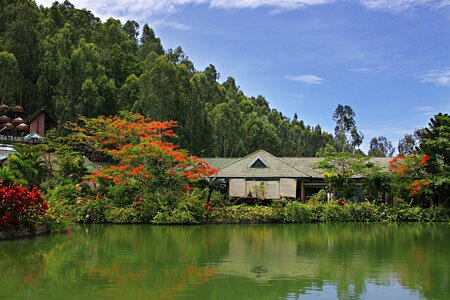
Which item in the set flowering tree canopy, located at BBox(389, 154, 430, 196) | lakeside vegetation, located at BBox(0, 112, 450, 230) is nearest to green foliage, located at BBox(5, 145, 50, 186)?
lakeside vegetation, located at BBox(0, 112, 450, 230)

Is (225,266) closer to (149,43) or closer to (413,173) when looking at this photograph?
(413,173)

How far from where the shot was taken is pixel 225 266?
9.46 meters

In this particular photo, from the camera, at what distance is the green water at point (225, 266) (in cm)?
717

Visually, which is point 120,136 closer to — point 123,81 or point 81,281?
point 81,281

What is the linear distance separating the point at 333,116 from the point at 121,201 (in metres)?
50.2

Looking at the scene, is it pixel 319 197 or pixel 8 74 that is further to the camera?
pixel 8 74

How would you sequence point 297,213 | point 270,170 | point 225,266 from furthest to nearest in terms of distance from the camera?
1. point 270,170
2. point 297,213
3. point 225,266

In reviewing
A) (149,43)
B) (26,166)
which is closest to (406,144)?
(149,43)

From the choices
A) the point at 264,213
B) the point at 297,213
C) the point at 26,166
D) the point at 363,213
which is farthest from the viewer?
the point at 363,213

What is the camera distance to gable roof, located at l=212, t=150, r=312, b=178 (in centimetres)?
2542

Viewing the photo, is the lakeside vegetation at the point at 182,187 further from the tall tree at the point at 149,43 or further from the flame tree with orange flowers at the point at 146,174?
the tall tree at the point at 149,43

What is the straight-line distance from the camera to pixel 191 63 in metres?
60.2

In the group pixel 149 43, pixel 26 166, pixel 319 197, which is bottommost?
pixel 319 197

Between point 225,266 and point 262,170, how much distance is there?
16.7m
